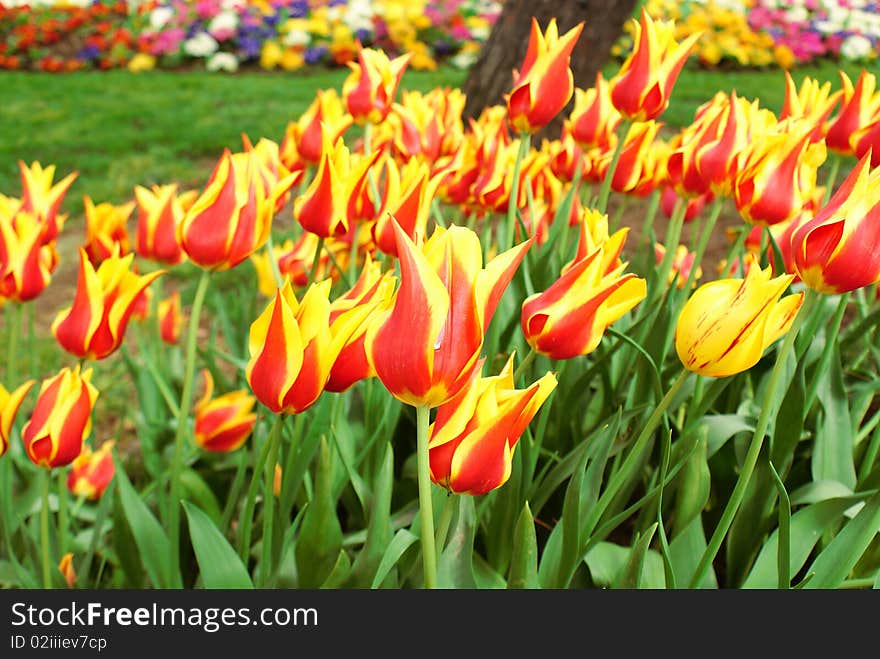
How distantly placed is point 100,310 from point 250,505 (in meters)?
0.36

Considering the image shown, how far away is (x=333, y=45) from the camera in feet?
26.9

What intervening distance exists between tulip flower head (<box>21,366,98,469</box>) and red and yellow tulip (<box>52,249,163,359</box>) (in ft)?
0.25

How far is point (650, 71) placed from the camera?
159 centimetres

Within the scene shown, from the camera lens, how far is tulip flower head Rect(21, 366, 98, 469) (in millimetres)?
1296

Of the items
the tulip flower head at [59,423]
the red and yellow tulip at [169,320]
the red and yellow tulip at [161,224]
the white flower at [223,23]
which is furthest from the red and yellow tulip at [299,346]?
the white flower at [223,23]

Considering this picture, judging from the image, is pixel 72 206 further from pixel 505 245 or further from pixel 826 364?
pixel 826 364

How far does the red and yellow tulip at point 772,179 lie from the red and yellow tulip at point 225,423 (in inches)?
39.4

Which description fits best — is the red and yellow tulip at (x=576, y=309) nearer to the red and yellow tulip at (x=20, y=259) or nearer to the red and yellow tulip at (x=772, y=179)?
the red and yellow tulip at (x=772, y=179)

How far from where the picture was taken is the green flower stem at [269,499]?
1.15 metres

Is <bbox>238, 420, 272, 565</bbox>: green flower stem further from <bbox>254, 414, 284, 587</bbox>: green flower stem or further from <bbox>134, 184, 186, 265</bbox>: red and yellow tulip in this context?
<bbox>134, 184, 186, 265</bbox>: red and yellow tulip

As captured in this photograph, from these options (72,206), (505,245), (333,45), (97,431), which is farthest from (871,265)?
(333,45)

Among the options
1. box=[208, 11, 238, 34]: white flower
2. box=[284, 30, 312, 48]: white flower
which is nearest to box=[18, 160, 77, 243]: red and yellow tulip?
box=[284, 30, 312, 48]: white flower

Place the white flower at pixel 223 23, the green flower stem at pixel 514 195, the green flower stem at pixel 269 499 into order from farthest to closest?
the white flower at pixel 223 23 → the green flower stem at pixel 514 195 → the green flower stem at pixel 269 499

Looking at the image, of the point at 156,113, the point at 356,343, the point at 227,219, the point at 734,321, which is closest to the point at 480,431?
the point at 356,343
